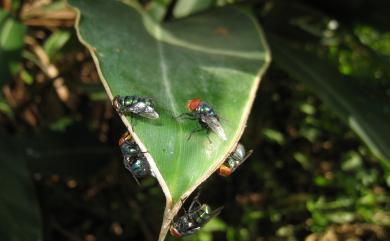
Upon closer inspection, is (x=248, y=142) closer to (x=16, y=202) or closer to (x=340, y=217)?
(x=340, y=217)

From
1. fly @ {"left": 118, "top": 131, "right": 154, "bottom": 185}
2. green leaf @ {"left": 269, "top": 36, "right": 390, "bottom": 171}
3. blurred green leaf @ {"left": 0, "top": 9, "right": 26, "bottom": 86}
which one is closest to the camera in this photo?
fly @ {"left": 118, "top": 131, "right": 154, "bottom": 185}

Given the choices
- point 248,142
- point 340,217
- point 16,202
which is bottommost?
point 340,217

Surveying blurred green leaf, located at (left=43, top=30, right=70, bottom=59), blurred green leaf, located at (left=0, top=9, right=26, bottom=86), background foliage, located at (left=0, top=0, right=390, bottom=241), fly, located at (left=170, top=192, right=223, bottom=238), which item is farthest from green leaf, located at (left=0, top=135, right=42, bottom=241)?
fly, located at (left=170, top=192, right=223, bottom=238)

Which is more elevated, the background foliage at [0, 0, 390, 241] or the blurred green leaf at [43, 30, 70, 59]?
the blurred green leaf at [43, 30, 70, 59]

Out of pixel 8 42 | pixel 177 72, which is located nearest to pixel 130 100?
pixel 177 72

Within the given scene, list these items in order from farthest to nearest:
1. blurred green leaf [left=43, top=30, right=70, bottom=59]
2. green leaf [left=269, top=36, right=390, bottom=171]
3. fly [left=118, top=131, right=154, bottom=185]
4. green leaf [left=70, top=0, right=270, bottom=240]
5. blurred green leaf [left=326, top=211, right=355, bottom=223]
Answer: blurred green leaf [left=43, top=30, right=70, bottom=59] → blurred green leaf [left=326, top=211, right=355, bottom=223] → green leaf [left=269, top=36, right=390, bottom=171] → fly [left=118, top=131, right=154, bottom=185] → green leaf [left=70, top=0, right=270, bottom=240]

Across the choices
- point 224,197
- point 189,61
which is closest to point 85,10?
point 189,61

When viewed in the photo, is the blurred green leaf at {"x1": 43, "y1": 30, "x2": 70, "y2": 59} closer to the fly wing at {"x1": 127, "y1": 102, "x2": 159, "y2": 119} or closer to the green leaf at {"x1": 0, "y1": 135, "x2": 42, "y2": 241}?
the green leaf at {"x1": 0, "y1": 135, "x2": 42, "y2": 241}
